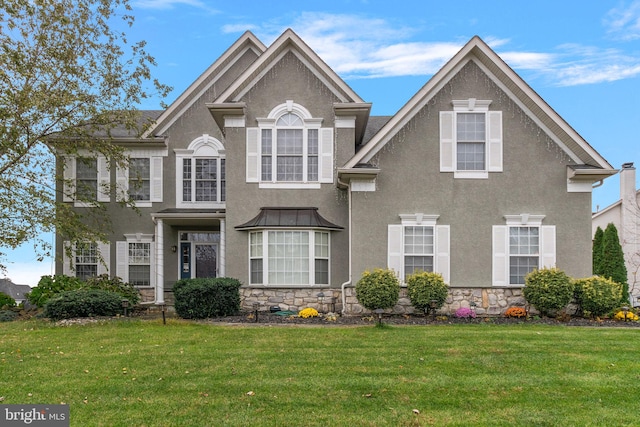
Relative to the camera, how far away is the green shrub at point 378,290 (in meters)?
13.7

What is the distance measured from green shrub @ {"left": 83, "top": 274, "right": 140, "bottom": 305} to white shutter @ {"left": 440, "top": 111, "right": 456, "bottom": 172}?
35.1ft

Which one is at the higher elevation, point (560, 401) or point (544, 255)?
point (544, 255)

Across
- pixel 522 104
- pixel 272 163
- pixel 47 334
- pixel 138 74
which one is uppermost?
pixel 138 74

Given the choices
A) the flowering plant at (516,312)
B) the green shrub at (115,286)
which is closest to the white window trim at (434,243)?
the flowering plant at (516,312)

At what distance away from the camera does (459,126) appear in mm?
14992

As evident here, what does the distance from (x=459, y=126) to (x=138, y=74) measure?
10833 mm

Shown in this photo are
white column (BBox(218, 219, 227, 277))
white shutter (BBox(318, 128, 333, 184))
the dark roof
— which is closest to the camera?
the dark roof

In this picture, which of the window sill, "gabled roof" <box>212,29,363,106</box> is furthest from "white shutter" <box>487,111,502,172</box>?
the window sill

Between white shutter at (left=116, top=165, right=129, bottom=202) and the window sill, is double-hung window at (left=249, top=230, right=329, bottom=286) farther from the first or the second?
white shutter at (left=116, top=165, right=129, bottom=202)

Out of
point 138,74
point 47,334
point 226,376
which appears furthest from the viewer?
point 138,74

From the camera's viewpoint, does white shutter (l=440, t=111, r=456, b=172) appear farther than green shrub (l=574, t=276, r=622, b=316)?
Yes

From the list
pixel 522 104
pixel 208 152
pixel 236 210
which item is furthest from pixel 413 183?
pixel 208 152

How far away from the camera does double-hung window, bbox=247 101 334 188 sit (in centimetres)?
1588

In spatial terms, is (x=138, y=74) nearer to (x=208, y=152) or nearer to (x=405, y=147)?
(x=208, y=152)
